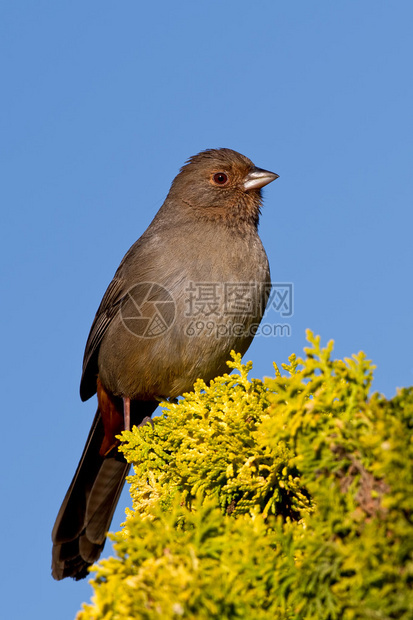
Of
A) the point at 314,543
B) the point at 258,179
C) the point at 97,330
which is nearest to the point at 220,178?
the point at 258,179

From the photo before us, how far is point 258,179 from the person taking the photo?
5477 mm

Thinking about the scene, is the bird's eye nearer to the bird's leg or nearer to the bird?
the bird

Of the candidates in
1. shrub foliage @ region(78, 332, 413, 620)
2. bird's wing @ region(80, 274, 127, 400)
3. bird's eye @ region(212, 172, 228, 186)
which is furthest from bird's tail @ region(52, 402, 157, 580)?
shrub foliage @ region(78, 332, 413, 620)

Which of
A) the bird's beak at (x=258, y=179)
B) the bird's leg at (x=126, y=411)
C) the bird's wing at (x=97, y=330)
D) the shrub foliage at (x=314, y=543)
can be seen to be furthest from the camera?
the bird's beak at (x=258, y=179)

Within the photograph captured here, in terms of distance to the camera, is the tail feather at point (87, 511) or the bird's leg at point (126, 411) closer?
the tail feather at point (87, 511)

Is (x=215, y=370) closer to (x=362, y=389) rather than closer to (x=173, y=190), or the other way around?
(x=173, y=190)

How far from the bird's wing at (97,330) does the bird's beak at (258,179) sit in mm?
1297

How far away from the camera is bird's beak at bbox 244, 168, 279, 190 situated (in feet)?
17.9

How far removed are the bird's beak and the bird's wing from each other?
1297 millimetres

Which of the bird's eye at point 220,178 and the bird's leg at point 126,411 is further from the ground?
the bird's eye at point 220,178

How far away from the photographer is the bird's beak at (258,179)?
17.9ft

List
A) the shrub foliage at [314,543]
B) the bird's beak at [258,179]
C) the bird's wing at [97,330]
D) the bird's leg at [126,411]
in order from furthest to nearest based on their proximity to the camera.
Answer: the bird's beak at [258,179] → the bird's wing at [97,330] → the bird's leg at [126,411] → the shrub foliage at [314,543]

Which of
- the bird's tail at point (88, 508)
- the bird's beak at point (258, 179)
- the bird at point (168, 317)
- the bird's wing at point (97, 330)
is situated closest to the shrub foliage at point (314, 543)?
the bird at point (168, 317)

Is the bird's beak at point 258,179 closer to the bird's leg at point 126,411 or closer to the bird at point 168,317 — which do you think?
the bird at point 168,317
